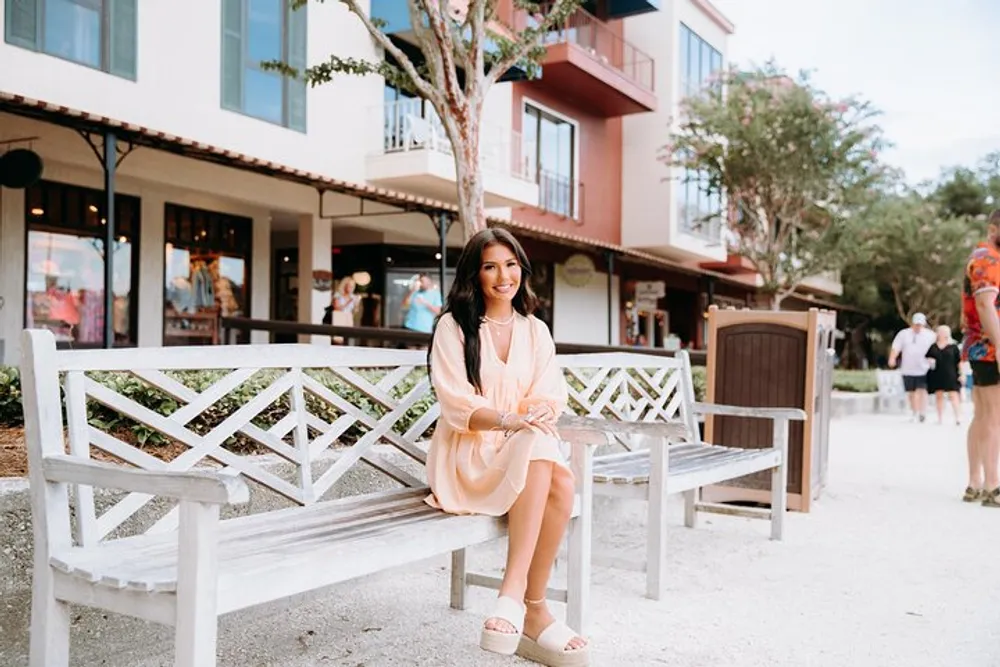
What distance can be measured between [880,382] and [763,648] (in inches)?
618

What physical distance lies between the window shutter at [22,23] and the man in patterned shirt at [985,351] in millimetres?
9340

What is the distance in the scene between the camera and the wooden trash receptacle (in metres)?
5.94

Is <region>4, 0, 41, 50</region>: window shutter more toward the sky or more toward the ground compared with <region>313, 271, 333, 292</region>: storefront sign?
more toward the sky

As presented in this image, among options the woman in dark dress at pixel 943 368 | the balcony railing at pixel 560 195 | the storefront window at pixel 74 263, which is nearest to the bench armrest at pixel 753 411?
the storefront window at pixel 74 263

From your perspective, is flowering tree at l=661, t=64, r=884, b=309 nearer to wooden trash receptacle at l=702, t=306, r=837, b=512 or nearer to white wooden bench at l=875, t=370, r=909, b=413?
white wooden bench at l=875, t=370, r=909, b=413

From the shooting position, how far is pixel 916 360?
553 inches

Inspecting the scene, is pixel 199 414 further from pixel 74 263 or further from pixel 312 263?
pixel 312 263

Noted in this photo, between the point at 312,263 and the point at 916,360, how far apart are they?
9485mm

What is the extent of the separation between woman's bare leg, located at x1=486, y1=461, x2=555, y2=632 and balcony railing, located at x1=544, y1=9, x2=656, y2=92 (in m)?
16.8

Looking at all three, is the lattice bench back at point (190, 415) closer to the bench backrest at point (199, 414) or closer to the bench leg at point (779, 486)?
the bench backrest at point (199, 414)

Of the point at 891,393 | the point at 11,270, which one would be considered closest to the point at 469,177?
the point at 11,270

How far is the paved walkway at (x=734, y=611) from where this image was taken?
3.30m

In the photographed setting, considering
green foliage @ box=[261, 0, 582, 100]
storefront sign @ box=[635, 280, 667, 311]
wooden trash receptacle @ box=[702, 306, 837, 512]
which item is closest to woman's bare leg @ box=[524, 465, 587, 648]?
wooden trash receptacle @ box=[702, 306, 837, 512]

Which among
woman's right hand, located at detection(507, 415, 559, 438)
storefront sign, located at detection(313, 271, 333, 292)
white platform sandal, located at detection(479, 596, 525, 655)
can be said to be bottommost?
white platform sandal, located at detection(479, 596, 525, 655)
